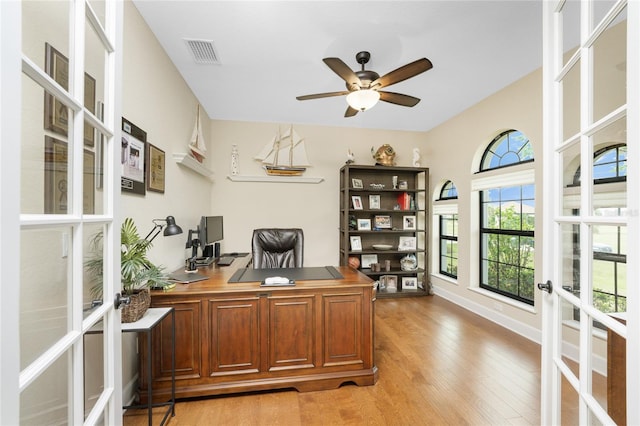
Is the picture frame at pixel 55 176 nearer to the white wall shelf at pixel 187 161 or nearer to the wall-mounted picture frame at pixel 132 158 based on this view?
the wall-mounted picture frame at pixel 132 158

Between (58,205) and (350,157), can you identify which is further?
(350,157)

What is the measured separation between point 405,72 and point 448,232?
3.10 metres

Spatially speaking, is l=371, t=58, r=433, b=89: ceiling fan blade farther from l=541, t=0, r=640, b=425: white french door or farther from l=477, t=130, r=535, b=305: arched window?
l=477, t=130, r=535, b=305: arched window

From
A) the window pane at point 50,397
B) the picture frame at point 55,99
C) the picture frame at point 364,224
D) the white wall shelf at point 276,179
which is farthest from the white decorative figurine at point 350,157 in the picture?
the window pane at point 50,397

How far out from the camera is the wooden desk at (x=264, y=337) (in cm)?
187

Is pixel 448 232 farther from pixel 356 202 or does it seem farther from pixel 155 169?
pixel 155 169

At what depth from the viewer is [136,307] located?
152cm

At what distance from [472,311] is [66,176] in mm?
4236

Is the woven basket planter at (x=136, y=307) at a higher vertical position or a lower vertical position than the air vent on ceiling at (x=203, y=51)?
lower

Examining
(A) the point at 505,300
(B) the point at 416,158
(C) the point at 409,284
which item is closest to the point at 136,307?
(A) the point at 505,300

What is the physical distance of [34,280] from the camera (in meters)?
0.70

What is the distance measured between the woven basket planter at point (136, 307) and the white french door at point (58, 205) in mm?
449

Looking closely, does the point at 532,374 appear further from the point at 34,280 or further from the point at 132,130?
the point at 132,130

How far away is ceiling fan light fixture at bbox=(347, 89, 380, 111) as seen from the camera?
2.32 m
